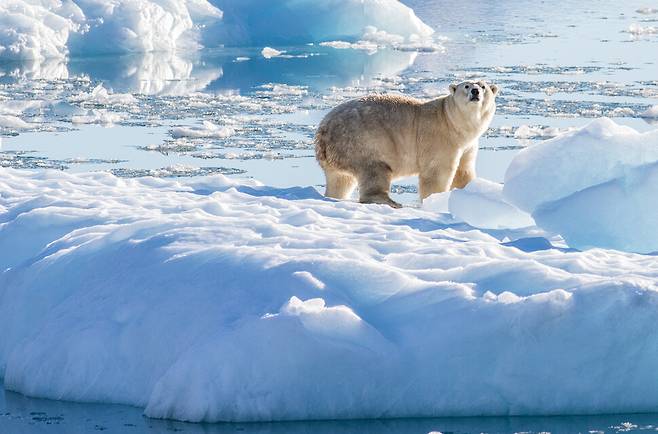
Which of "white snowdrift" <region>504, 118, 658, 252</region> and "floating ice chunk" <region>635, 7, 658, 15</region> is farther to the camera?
"floating ice chunk" <region>635, 7, 658, 15</region>

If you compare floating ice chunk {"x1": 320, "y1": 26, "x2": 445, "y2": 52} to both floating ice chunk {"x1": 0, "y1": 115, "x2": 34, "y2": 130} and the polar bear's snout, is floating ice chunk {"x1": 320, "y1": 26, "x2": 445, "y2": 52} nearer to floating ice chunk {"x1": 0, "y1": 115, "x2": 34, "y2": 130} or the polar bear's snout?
floating ice chunk {"x1": 0, "y1": 115, "x2": 34, "y2": 130}

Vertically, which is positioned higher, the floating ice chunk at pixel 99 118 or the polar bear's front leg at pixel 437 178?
the polar bear's front leg at pixel 437 178

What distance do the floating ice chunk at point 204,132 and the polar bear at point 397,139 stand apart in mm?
4089

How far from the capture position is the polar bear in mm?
7262

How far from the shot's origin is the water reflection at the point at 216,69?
15992mm

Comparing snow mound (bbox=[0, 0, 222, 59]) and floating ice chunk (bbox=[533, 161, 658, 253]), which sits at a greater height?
floating ice chunk (bbox=[533, 161, 658, 253])

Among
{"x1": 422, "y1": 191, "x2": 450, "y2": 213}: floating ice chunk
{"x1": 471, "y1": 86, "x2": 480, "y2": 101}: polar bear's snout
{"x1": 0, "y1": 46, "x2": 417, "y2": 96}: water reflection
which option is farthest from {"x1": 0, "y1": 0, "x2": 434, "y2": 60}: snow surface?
{"x1": 422, "y1": 191, "x2": 450, "y2": 213}: floating ice chunk

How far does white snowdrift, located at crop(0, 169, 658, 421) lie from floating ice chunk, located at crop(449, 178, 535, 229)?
82 cm

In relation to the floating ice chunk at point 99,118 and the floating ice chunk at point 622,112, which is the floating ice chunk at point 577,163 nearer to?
the floating ice chunk at point 622,112

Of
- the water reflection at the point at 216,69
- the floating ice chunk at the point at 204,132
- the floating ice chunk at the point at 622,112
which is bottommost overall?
the water reflection at the point at 216,69

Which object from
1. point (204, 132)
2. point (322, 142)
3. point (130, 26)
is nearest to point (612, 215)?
point (322, 142)

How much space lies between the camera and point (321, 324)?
13.8 ft

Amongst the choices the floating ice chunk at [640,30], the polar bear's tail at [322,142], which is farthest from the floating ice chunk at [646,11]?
the polar bear's tail at [322,142]

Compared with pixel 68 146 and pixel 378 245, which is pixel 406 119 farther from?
pixel 68 146
